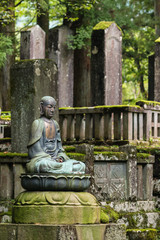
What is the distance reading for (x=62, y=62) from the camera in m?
20.0

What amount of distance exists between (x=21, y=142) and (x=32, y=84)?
123 cm

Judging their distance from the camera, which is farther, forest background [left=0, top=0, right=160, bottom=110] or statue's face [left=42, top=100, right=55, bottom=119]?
forest background [left=0, top=0, right=160, bottom=110]

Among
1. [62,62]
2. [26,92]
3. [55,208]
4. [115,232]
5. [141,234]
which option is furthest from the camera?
[62,62]

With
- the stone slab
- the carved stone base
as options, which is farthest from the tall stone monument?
the stone slab

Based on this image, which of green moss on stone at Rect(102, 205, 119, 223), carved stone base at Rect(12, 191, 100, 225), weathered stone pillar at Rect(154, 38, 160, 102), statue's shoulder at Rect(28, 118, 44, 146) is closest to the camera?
carved stone base at Rect(12, 191, 100, 225)

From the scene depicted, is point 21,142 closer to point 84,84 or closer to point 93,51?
point 93,51

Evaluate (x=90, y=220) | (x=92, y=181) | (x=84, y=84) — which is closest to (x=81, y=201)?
(x=90, y=220)

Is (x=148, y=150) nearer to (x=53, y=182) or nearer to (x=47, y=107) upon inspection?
(x=47, y=107)

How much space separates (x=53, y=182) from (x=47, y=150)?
86 cm

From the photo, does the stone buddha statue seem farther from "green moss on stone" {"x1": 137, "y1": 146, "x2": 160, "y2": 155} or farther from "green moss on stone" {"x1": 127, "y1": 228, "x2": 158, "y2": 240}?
"green moss on stone" {"x1": 137, "y1": 146, "x2": 160, "y2": 155}

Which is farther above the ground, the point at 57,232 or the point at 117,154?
the point at 117,154

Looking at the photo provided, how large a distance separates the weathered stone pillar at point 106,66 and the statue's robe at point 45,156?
6.28 metres

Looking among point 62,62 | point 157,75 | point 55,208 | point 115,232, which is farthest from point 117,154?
point 62,62

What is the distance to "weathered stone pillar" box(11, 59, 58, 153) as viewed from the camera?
1212 cm
